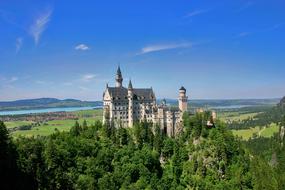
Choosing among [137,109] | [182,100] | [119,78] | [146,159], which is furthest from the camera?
[119,78]

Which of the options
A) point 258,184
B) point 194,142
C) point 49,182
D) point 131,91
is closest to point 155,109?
point 131,91

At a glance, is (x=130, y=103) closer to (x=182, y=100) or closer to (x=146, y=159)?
(x=182, y=100)

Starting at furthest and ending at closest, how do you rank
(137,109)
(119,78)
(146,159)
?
(119,78) → (137,109) → (146,159)

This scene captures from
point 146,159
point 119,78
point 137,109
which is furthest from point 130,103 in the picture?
point 146,159

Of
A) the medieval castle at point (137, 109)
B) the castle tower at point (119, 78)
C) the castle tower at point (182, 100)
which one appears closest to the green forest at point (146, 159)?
the medieval castle at point (137, 109)

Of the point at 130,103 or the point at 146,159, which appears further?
the point at 130,103

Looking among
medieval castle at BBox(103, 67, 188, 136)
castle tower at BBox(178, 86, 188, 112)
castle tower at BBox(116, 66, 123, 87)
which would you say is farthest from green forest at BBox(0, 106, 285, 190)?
castle tower at BBox(116, 66, 123, 87)

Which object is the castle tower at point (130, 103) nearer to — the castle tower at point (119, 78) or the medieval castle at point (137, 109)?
A: the medieval castle at point (137, 109)
